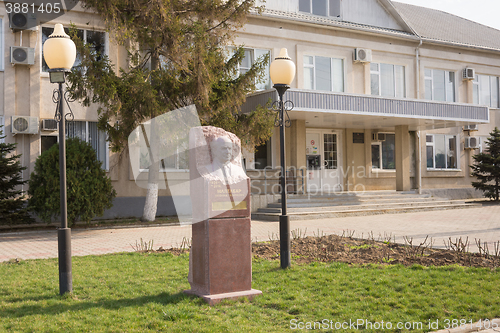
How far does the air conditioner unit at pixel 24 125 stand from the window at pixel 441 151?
761 inches

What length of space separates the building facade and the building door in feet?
0.17

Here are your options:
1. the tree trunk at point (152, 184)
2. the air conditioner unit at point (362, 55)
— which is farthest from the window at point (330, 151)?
the tree trunk at point (152, 184)

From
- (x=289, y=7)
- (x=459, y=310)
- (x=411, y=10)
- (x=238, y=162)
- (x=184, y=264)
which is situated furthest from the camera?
(x=411, y=10)

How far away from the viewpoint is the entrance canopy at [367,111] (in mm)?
17094

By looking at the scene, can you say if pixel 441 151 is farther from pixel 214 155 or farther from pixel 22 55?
pixel 214 155

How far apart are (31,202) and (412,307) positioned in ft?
37.4

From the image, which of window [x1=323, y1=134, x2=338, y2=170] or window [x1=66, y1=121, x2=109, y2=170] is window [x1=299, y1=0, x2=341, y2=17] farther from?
window [x1=66, y1=121, x2=109, y2=170]

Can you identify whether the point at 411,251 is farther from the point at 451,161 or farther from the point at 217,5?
the point at 451,161

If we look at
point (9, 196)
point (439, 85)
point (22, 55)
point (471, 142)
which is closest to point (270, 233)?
point (9, 196)

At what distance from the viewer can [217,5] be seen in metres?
14.2

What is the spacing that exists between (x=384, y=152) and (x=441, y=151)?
3.95m

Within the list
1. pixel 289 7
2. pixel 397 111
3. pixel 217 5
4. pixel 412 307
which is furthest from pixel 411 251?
pixel 289 7

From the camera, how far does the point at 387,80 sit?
23.8 m

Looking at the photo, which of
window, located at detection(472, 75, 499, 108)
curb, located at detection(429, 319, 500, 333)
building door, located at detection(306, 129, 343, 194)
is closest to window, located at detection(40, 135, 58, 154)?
building door, located at detection(306, 129, 343, 194)
